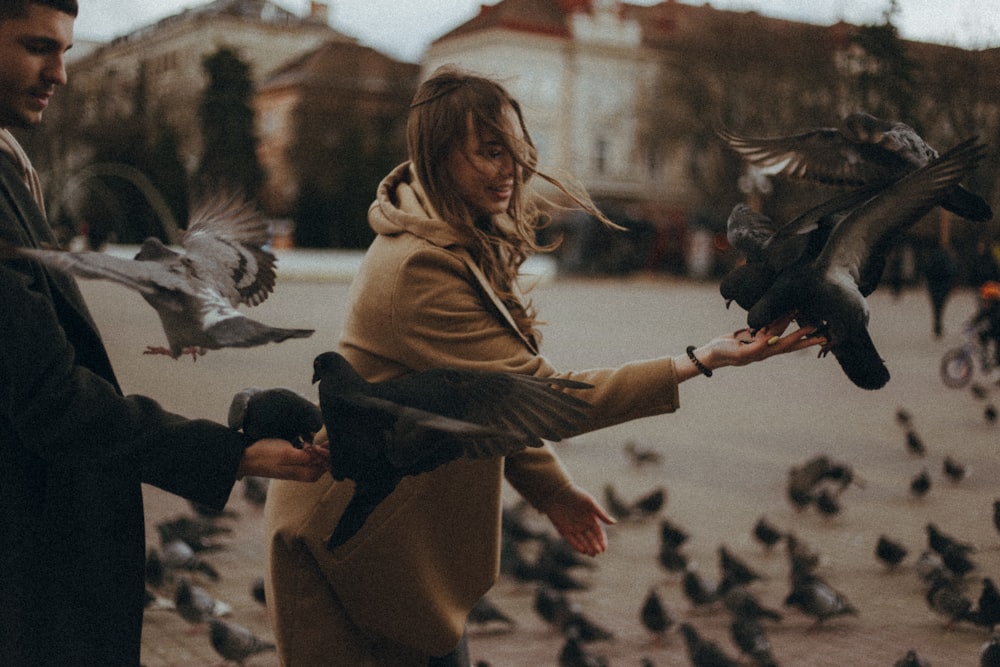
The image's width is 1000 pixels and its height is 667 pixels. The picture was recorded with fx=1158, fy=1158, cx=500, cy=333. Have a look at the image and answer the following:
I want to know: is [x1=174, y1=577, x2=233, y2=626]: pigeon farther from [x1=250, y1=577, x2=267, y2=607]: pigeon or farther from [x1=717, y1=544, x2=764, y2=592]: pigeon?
[x1=717, y1=544, x2=764, y2=592]: pigeon

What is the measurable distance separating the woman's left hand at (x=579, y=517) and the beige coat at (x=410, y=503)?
0.34 m

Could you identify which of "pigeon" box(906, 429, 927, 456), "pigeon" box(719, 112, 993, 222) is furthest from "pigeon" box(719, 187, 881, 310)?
"pigeon" box(906, 429, 927, 456)

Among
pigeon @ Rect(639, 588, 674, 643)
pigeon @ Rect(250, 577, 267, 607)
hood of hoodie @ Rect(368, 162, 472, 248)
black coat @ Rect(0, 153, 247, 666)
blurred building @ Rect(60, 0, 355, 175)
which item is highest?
hood of hoodie @ Rect(368, 162, 472, 248)

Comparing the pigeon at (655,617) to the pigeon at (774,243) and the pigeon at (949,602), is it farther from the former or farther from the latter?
the pigeon at (774,243)

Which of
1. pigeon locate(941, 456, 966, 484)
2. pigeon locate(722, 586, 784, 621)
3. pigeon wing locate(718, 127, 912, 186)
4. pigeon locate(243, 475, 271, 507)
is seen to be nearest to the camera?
pigeon wing locate(718, 127, 912, 186)

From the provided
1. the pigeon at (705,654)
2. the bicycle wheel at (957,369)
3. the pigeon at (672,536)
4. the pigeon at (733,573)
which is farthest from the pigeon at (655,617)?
the bicycle wheel at (957,369)

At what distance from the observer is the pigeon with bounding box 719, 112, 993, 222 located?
8.07 feet

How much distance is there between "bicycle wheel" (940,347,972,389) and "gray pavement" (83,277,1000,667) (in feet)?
A: 1.04

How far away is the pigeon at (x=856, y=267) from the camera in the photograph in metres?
2.29

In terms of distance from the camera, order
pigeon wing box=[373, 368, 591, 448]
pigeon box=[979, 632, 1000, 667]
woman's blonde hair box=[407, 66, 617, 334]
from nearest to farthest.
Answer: pigeon wing box=[373, 368, 591, 448], woman's blonde hair box=[407, 66, 617, 334], pigeon box=[979, 632, 1000, 667]

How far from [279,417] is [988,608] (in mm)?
4496

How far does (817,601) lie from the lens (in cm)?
572

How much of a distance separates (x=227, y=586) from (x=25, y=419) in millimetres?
4741

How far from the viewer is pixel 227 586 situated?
6.41 metres
